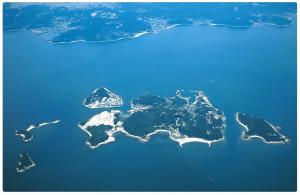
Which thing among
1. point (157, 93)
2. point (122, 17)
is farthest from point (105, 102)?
point (122, 17)

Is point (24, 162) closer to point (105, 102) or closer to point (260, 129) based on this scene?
point (105, 102)

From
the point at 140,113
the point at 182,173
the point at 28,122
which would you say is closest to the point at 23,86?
the point at 28,122

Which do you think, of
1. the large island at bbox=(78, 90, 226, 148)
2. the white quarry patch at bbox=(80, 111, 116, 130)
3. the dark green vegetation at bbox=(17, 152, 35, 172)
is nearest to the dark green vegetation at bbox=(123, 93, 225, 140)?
the large island at bbox=(78, 90, 226, 148)

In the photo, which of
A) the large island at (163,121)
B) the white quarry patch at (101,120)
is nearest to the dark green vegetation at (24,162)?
the large island at (163,121)

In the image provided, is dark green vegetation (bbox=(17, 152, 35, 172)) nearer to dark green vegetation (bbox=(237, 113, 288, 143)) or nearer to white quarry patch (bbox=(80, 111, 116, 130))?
white quarry patch (bbox=(80, 111, 116, 130))

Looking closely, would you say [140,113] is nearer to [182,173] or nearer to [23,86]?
[182,173]

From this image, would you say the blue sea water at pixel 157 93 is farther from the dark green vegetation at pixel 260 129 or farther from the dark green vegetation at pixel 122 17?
the dark green vegetation at pixel 122 17
